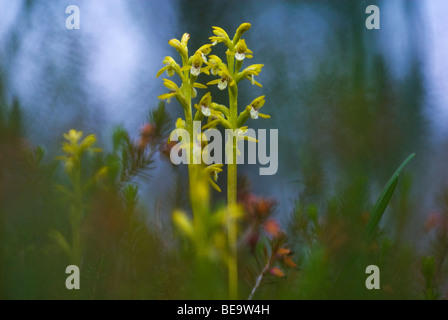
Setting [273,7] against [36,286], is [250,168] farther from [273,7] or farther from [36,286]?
[36,286]

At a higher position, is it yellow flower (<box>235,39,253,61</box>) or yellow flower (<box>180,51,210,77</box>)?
yellow flower (<box>235,39,253,61</box>)

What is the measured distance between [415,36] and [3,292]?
1220mm

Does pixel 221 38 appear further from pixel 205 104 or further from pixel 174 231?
pixel 174 231

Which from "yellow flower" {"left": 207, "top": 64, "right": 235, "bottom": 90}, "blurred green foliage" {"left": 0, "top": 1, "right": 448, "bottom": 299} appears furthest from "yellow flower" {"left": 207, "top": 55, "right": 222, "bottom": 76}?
"blurred green foliage" {"left": 0, "top": 1, "right": 448, "bottom": 299}

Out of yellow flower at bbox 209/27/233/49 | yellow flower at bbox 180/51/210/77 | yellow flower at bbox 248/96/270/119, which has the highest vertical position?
yellow flower at bbox 209/27/233/49

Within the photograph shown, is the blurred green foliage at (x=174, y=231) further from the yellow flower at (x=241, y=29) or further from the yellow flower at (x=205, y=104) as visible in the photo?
the yellow flower at (x=241, y=29)

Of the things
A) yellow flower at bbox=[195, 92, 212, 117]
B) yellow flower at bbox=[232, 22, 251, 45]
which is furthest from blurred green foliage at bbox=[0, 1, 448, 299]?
yellow flower at bbox=[232, 22, 251, 45]

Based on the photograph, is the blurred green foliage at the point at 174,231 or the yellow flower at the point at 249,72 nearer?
the blurred green foliage at the point at 174,231

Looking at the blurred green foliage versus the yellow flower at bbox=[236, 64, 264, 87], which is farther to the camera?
the yellow flower at bbox=[236, 64, 264, 87]

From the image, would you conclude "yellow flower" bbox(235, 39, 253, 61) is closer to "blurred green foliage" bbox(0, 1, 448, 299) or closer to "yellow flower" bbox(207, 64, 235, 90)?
"yellow flower" bbox(207, 64, 235, 90)

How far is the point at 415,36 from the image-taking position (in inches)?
44.8

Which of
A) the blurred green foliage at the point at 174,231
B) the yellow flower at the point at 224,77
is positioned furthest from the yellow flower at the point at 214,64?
the blurred green foliage at the point at 174,231

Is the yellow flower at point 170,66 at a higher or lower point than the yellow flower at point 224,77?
higher

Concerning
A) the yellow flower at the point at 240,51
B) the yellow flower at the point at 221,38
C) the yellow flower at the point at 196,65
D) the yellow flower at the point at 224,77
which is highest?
the yellow flower at the point at 221,38
